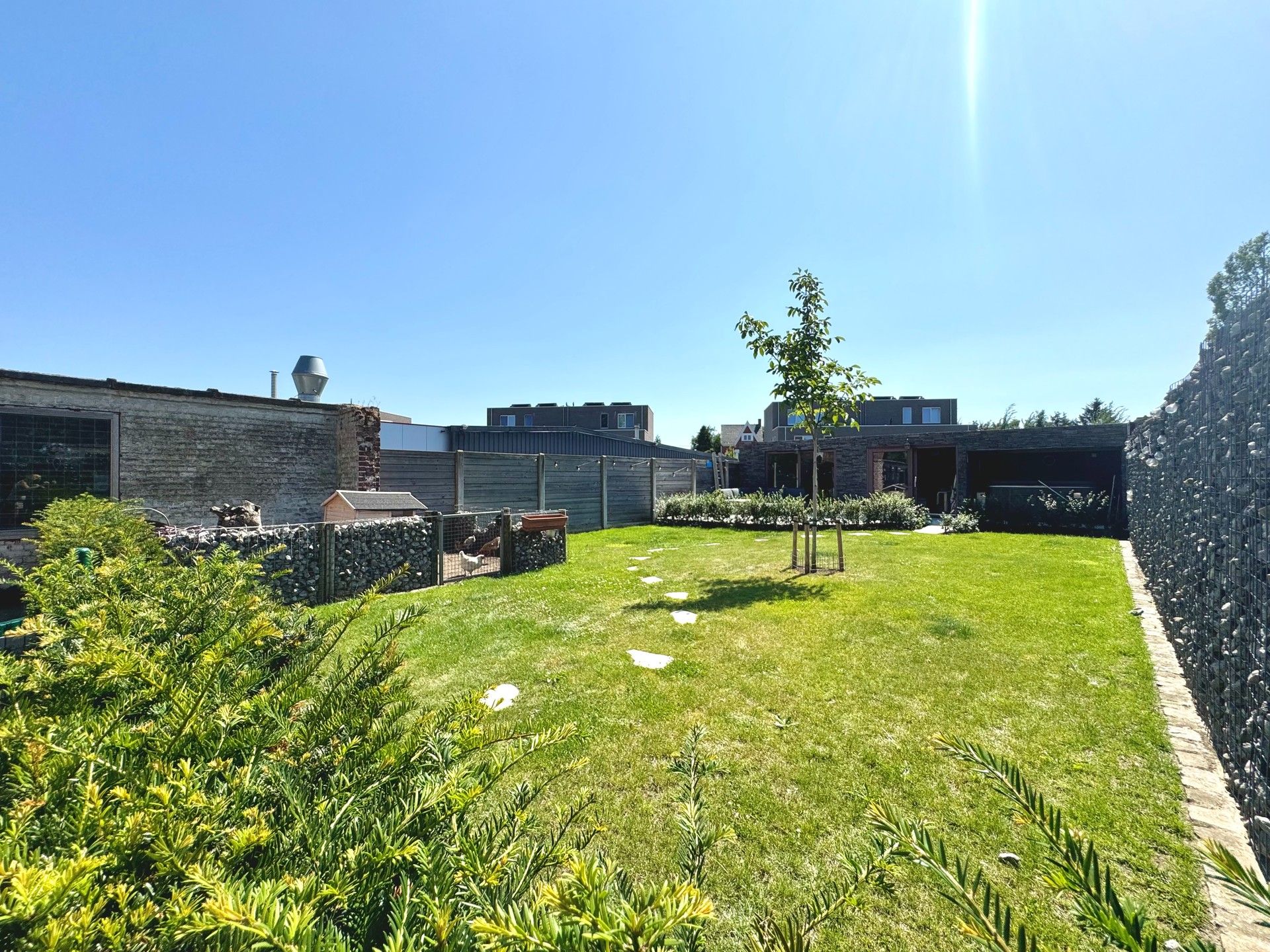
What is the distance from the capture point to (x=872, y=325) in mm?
14523

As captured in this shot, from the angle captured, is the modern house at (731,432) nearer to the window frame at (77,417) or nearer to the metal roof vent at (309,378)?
the metal roof vent at (309,378)

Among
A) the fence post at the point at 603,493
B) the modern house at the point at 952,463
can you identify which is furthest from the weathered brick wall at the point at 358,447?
the modern house at the point at 952,463

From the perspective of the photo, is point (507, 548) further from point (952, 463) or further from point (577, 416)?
point (577, 416)

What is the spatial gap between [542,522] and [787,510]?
8.03m

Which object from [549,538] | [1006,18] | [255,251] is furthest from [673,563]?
[255,251]

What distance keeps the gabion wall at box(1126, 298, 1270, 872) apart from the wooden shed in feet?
27.1

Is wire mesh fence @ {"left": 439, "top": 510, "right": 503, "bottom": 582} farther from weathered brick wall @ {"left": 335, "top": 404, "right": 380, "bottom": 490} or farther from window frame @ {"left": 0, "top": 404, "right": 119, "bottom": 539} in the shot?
window frame @ {"left": 0, "top": 404, "right": 119, "bottom": 539}

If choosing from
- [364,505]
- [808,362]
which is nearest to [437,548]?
[364,505]

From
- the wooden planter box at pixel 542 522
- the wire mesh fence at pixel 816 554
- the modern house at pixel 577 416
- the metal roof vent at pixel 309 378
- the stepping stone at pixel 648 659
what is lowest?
the stepping stone at pixel 648 659

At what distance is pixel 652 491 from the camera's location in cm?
1575

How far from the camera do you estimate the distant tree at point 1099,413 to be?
34688mm

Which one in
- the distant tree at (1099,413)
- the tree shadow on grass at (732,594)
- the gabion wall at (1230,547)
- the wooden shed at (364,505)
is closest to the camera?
the gabion wall at (1230,547)

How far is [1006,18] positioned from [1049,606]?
7.30 m

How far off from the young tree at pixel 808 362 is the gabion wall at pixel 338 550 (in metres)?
5.87
